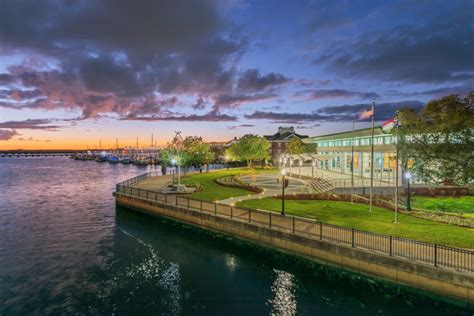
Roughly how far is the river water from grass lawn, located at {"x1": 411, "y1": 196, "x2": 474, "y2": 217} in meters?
18.1

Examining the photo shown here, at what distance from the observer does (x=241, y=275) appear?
19.2 m

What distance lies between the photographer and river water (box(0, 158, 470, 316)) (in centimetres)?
1527

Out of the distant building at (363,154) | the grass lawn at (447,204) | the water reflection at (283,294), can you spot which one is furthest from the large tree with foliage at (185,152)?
the water reflection at (283,294)

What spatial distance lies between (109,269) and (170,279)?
4.67m

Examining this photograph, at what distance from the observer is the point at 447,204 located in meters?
32.9

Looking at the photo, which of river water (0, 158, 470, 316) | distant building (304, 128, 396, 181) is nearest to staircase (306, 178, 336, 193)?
distant building (304, 128, 396, 181)

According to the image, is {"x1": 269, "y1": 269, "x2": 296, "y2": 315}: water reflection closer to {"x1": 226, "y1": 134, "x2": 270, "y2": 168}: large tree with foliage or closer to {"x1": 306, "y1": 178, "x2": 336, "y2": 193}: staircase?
{"x1": 306, "y1": 178, "x2": 336, "y2": 193}: staircase

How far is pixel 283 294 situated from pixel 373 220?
11.3 m

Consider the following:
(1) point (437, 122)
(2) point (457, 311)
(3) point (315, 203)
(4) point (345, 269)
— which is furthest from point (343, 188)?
(2) point (457, 311)

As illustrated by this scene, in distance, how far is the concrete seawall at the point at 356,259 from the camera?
557 inches

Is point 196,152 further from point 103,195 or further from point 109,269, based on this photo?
point 109,269

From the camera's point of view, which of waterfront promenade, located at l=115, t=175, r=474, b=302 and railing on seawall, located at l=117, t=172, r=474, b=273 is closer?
waterfront promenade, located at l=115, t=175, r=474, b=302

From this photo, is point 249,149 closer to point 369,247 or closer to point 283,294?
point 369,247

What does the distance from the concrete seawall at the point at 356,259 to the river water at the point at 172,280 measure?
0.58 m
